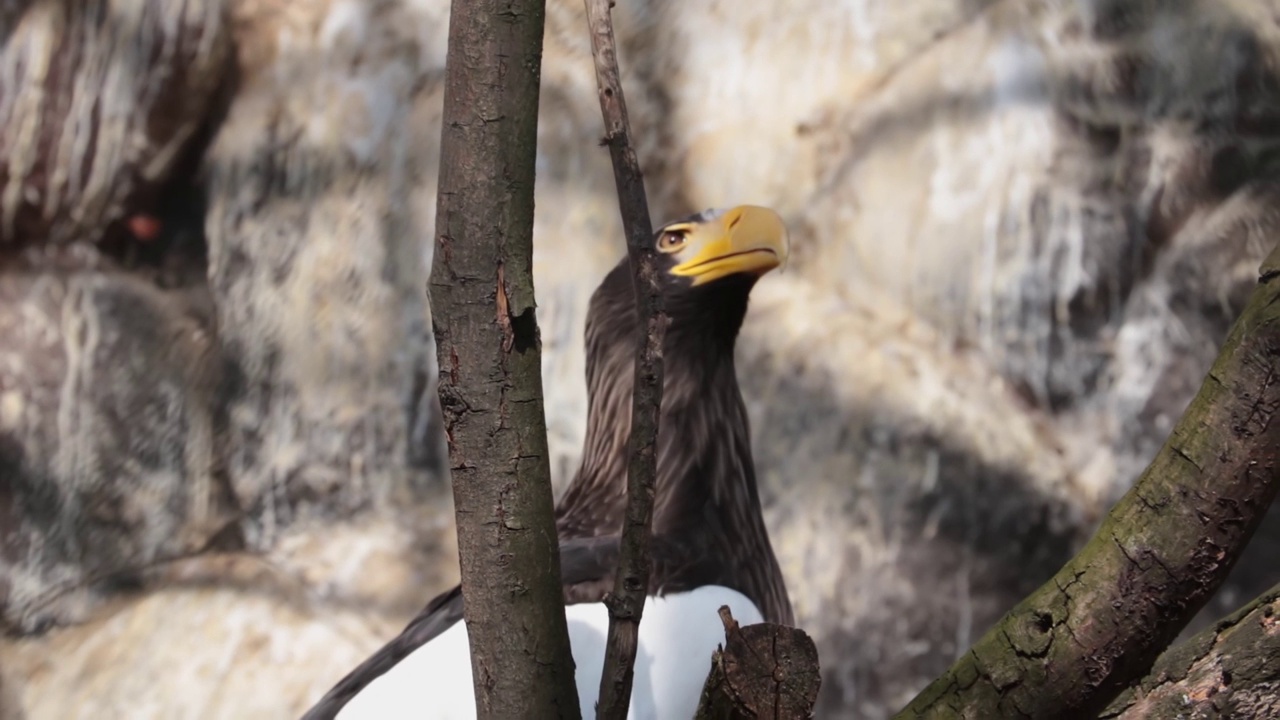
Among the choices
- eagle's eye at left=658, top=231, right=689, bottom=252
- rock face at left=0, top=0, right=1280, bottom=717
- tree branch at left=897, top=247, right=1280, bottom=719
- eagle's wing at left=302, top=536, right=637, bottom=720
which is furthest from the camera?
rock face at left=0, top=0, right=1280, bottom=717

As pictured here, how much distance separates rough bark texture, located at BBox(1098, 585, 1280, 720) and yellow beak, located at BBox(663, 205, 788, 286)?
1.57m

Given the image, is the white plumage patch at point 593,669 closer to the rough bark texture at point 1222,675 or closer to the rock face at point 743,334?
the rough bark texture at point 1222,675

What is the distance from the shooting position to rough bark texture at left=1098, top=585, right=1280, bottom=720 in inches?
43.3

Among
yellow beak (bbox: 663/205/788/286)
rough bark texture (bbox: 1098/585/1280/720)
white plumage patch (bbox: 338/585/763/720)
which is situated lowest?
white plumage patch (bbox: 338/585/763/720)

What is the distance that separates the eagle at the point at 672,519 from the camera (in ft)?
7.28

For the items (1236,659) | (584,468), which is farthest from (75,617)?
(1236,659)

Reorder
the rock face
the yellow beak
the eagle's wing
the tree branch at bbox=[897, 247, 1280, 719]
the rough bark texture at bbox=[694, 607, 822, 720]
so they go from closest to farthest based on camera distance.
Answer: the tree branch at bbox=[897, 247, 1280, 719]
the rough bark texture at bbox=[694, 607, 822, 720]
the eagle's wing
the yellow beak
the rock face

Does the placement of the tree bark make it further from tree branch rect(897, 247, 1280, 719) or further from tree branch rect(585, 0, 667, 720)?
tree branch rect(897, 247, 1280, 719)

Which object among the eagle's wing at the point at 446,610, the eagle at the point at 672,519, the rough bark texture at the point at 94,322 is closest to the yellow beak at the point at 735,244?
the eagle at the point at 672,519

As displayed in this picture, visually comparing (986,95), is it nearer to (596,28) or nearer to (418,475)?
(418,475)

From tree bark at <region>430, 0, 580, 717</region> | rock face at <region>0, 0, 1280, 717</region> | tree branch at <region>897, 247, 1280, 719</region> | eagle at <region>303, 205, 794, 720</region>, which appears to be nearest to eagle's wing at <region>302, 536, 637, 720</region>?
eagle at <region>303, 205, 794, 720</region>

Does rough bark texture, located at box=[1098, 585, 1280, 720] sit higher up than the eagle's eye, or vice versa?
the eagle's eye

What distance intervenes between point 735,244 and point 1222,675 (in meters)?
1.69

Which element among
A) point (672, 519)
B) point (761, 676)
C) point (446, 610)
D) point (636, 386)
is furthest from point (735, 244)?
point (761, 676)
